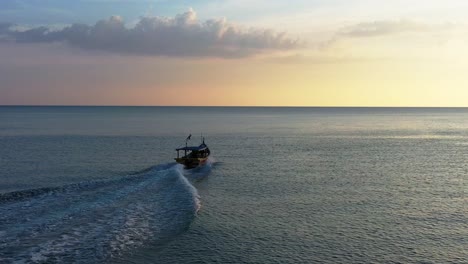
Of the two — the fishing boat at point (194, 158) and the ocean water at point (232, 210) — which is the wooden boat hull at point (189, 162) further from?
the ocean water at point (232, 210)

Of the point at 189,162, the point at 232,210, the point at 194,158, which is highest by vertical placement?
the point at 194,158

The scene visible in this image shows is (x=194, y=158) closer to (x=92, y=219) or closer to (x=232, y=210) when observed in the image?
(x=232, y=210)

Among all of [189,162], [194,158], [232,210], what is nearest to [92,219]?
[232,210]

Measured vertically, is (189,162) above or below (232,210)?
above

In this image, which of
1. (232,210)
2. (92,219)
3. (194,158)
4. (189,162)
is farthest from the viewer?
(194,158)

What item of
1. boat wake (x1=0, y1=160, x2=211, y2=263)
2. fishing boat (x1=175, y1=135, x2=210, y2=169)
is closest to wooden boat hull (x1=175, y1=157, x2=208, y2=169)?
fishing boat (x1=175, y1=135, x2=210, y2=169)

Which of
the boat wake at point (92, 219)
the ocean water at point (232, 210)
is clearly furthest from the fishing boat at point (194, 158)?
the boat wake at point (92, 219)

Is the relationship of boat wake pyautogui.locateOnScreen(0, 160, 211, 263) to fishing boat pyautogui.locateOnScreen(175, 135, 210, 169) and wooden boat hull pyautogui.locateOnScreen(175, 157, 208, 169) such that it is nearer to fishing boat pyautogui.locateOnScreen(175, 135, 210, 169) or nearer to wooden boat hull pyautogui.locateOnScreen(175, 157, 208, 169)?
wooden boat hull pyautogui.locateOnScreen(175, 157, 208, 169)

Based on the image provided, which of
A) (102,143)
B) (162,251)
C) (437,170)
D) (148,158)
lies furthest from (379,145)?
(162,251)

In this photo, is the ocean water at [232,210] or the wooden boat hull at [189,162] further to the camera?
the wooden boat hull at [189,162]
